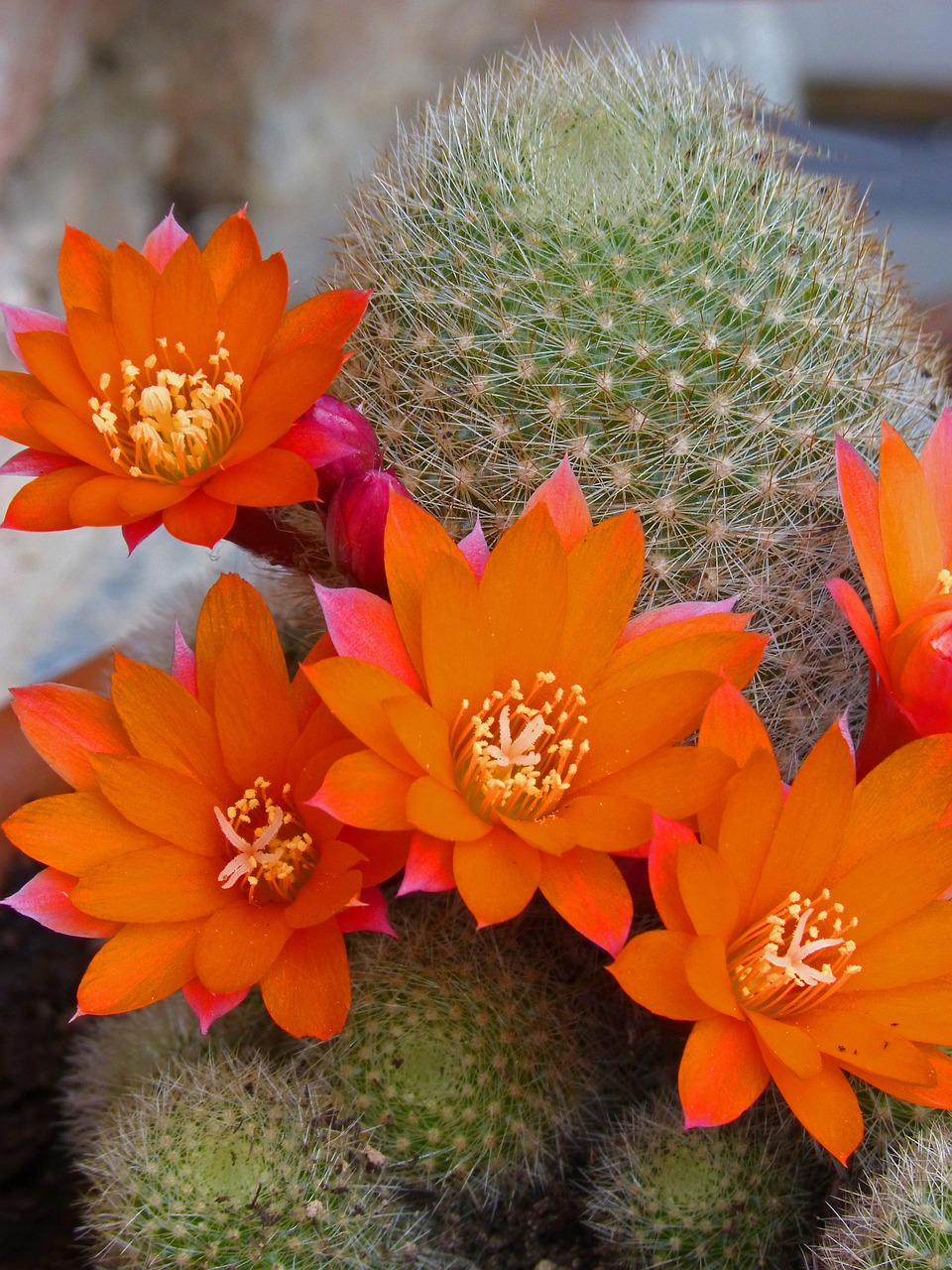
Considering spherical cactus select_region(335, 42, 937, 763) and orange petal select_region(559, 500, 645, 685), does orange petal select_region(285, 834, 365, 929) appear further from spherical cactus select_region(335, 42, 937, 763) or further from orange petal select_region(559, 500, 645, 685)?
spherical cactus select_region(335, 42, 937, 763)

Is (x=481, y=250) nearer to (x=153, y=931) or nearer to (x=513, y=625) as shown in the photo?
(x=513, y=625)

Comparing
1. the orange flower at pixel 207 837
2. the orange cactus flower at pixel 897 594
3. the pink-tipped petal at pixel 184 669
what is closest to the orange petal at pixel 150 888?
the orange flower at pixel 207 837

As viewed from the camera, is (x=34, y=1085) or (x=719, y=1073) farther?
(x=34, y=1085)

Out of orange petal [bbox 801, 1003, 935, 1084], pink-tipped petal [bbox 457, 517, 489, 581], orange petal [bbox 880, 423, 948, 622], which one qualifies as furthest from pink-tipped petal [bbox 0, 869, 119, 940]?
orange petal [bbox 880, 423, 948, 622]

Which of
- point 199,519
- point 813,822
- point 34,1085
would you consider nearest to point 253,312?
point 199,519

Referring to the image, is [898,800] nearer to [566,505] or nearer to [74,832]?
[566,505]
